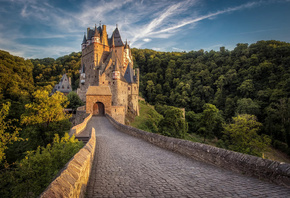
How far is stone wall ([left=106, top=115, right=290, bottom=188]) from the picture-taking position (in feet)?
13.5

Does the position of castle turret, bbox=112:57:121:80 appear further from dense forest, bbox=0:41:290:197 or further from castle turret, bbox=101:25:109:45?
castle turret, bbox=101:25:109:45

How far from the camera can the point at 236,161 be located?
521cm

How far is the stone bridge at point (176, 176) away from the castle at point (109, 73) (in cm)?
2429

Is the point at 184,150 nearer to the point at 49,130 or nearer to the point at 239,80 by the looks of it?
the point at 49,130

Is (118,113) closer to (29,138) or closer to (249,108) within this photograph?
(29,138)

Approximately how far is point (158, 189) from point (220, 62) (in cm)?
8515

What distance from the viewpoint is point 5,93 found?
1345 inches

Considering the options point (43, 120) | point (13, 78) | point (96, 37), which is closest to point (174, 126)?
point (43, 120)

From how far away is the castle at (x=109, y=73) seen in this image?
126 ft

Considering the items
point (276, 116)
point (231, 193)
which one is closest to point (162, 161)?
point (231, 193)

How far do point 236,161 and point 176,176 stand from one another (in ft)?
6.54

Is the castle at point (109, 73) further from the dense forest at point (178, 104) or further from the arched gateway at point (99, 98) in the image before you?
the dense forest at point (178, 104)

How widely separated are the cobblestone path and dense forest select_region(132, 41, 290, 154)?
27930 mm

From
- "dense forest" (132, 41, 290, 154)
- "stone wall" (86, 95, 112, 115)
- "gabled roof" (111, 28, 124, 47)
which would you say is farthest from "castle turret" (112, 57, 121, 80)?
"dense forest" (132, 41, 290, 154)
